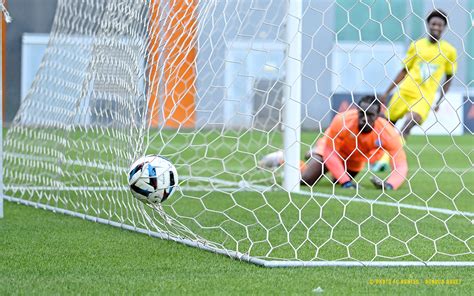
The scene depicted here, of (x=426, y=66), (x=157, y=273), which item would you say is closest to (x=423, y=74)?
(x=426, y=66)

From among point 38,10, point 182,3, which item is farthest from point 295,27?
point 38,10

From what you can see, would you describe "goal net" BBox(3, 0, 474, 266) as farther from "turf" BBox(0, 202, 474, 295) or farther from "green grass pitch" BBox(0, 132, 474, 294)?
"turf" BBox(0, 202, 474, 295)

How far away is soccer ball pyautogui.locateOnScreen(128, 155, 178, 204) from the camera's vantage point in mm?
4621

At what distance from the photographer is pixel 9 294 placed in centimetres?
334

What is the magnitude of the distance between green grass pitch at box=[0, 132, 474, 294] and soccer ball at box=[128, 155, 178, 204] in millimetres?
228

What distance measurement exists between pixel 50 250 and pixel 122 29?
1868 mm

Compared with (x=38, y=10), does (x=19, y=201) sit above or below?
above

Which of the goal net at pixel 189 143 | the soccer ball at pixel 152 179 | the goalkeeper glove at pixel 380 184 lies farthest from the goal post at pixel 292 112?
the soccer ball at pixel 152 179

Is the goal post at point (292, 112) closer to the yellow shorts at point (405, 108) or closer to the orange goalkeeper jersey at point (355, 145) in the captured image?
the orange goalkeeper jersey at point (355, 145)

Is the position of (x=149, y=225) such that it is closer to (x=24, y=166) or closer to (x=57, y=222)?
(x=57, y=222)

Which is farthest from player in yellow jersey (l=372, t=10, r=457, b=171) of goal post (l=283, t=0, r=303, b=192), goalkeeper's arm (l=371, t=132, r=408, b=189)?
goal post (l=283, t=0, r=303, b=192)

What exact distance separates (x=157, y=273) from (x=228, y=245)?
86cm

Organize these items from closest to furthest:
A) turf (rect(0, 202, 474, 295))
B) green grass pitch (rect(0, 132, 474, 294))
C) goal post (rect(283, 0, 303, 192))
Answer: turf (rect(0, 202, 474, 295)) < green grass pitch (rect(0, 132, 474, 294)) < goal post (rect(283, 0, 303, 192))

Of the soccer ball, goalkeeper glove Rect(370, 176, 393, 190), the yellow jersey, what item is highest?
the soccer ball
